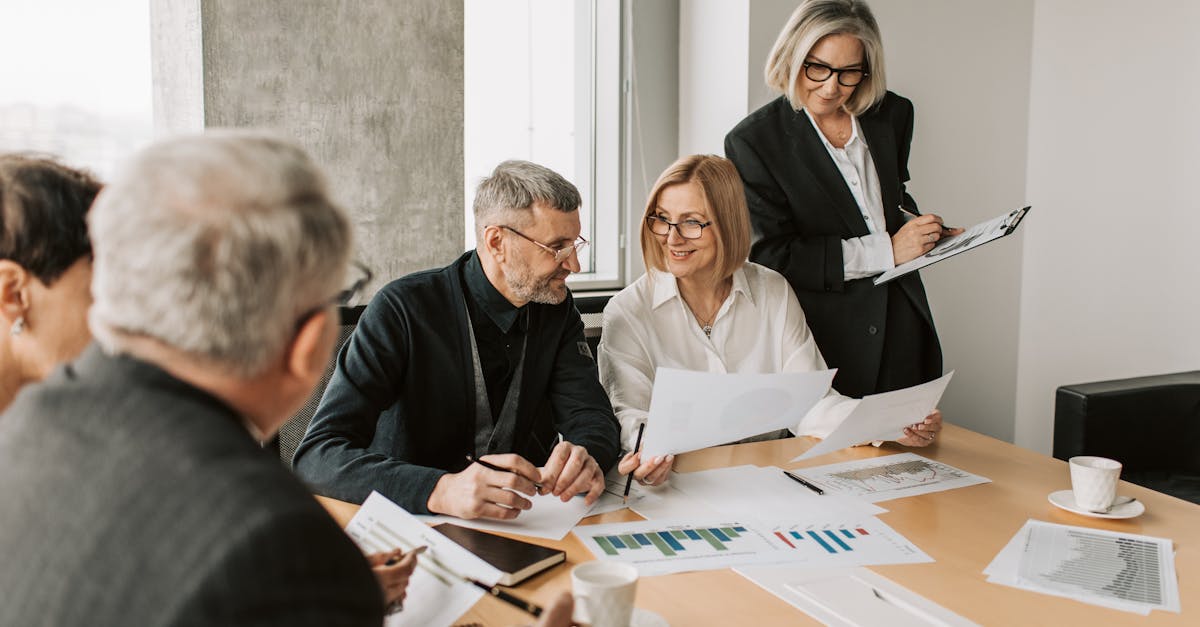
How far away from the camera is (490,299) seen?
191cm

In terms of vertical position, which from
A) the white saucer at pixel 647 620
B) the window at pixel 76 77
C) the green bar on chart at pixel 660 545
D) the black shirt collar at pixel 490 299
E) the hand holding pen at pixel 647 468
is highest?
the window at pixel 76 77

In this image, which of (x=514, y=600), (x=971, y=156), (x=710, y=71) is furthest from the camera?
(x=971, y=156)

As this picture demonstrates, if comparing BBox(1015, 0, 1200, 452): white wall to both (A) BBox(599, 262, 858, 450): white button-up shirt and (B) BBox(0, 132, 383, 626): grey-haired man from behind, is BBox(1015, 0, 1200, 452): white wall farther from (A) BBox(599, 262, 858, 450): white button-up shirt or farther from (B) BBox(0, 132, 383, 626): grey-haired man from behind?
(B) BBox(0, 132, 383, 626): grey-haired man from behind

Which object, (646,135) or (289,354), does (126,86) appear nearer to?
(646,135)

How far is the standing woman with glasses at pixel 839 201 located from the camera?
240 cm

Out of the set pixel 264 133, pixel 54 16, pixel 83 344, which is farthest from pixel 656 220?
pixel 54 16

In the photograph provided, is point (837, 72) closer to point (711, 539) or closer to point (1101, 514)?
point (1101, 514)

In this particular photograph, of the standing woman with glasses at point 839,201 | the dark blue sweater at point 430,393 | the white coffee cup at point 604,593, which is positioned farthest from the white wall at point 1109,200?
the white coffee cup at point 604,593

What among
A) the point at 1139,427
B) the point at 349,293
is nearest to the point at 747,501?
the point at 349,293

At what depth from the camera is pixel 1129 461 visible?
2570mm

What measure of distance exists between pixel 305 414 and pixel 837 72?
63.2 inches

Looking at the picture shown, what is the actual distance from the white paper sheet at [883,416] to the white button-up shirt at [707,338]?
24 centimetres

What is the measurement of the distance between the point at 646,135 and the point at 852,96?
3.05 ft

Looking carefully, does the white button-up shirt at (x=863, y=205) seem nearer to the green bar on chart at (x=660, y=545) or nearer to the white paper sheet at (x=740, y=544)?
the white paper sheet at (x=740, y=544)
